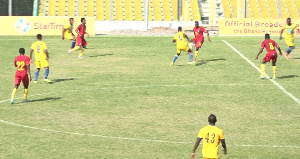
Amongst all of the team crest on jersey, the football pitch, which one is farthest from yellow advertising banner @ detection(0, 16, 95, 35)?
the football pitch


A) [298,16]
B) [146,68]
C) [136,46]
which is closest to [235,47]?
[136,46]

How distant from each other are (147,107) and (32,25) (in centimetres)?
2594

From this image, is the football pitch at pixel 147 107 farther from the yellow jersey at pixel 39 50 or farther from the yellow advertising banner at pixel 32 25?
the yellow advertising banner at pixel 32 25

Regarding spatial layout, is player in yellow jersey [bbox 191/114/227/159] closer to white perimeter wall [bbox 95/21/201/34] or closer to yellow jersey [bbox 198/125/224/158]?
yellow jersey [bbox 198/125/224/158]

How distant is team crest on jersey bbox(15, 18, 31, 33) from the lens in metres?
47.4

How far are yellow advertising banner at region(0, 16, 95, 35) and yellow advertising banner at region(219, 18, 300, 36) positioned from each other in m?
11.1

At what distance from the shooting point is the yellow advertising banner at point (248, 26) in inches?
1970

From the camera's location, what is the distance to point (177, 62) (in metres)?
35.9

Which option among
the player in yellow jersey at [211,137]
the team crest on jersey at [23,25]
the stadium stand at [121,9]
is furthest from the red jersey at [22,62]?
the stadium stand at [121,9]

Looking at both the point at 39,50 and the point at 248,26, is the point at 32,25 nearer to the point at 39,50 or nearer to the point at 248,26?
the point at 248,26

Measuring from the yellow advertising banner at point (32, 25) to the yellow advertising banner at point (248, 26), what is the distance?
1108 centimetres

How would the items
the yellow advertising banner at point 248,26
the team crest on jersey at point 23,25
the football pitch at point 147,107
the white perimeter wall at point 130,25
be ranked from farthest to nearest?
the white perimeter wall at point 130,25 → the yellow advertising banner at point 248,26 → the team crest on jersey at point 23,25 → the football pitch at point 147,107

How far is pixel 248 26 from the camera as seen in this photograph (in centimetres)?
5009

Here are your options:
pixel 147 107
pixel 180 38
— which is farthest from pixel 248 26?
pixel 147 107
